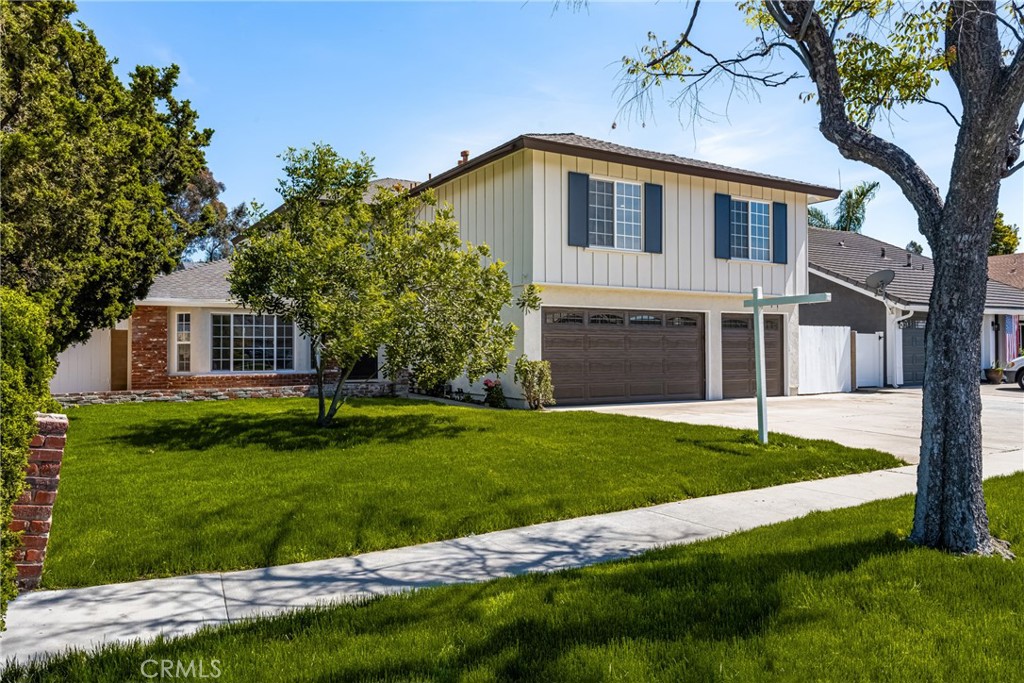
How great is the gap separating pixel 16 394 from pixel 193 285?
1563 cm

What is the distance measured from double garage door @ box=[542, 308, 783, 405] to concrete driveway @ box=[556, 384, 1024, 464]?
511mm

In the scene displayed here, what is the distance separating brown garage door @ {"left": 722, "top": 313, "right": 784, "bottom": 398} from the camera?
18312 millimetres

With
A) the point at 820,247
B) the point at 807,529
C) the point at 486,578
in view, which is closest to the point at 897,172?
the point at 807,529

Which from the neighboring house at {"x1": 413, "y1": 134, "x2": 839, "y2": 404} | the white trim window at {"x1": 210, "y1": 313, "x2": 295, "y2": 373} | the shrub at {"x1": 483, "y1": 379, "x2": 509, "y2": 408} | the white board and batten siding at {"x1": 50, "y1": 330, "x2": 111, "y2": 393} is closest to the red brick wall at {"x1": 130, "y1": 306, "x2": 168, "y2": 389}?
the white board and batten siding at {"x1": 50, "y1": 330, "x2": 111, "y2": 393}

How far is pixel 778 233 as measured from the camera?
725 inches

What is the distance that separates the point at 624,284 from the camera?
15.9 metres

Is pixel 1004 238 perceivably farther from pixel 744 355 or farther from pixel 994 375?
pixel 744 355

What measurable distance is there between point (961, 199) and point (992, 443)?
744 centimetres

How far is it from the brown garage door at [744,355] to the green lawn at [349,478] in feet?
22.7

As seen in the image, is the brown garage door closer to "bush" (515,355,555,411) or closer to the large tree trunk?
"bush" (515,355,555,411)

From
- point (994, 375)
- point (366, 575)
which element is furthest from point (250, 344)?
point (994, 375)

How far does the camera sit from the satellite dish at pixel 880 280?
21500 mm

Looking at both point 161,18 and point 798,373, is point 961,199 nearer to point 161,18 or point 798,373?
point 161,18

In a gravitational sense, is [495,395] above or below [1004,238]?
below
